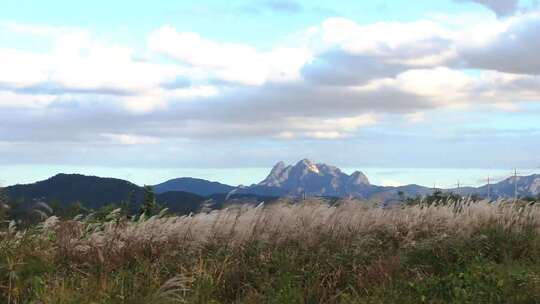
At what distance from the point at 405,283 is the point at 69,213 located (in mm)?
5670

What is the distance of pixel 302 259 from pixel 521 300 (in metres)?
2.85

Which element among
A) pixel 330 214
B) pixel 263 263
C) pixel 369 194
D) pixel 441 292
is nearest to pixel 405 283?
pixel 441 292

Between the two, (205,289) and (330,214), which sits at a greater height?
(330,214)

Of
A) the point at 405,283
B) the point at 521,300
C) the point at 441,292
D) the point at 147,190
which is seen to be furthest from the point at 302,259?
the point at 147,190

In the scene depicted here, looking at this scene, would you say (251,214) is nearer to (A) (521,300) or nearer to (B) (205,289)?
(B) (205,289)

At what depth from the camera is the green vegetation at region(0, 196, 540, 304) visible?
7.47 m

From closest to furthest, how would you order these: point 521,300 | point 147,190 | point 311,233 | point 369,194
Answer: point 521,300 → point 311,233 → point 369,194 → point 147,190

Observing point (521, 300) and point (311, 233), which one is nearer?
point (521, 300)

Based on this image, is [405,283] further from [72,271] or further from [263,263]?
[72,271]

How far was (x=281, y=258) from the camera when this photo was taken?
8.95 meters

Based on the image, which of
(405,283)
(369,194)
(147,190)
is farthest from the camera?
(147,190)

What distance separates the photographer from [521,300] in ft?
24.5

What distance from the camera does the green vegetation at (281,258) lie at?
747 cm

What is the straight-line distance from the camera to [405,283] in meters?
8.18
